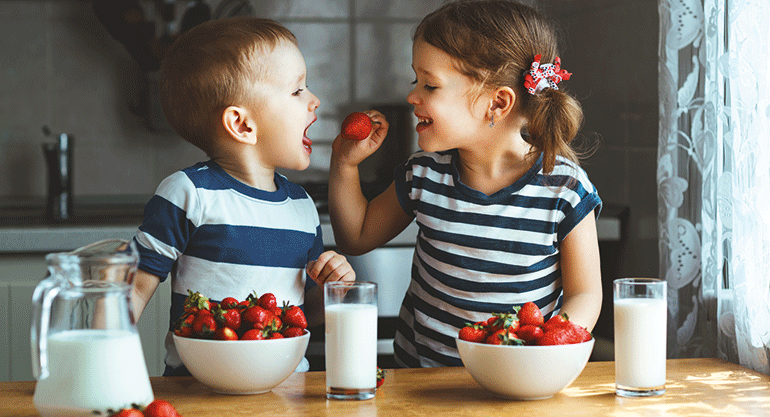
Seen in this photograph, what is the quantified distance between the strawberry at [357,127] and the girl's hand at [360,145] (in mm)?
17

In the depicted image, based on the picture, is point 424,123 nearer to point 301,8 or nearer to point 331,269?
point 331,269

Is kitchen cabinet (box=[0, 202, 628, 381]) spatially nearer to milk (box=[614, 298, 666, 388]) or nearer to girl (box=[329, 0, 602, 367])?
girl (box=[329, 0, 602, 367])

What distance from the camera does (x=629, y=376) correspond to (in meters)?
0.89

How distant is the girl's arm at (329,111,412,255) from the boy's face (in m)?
0.12

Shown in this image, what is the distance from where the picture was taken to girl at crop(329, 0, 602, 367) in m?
1.19

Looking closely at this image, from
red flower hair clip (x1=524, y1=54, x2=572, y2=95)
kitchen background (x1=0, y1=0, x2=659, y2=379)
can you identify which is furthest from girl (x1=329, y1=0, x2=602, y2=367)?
kitchen background (x1=0, y1=0, x2=659, y2=379)

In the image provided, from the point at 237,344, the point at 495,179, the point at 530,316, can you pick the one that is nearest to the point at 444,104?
the point at 495,179

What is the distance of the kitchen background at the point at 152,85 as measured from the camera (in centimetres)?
217

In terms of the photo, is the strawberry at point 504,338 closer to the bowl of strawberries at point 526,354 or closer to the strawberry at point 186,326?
the bowl of strawberries at point 526,354

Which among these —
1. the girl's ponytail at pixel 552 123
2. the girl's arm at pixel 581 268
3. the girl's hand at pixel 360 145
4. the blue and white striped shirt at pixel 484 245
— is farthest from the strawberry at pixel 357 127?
the girl's arm at pixel 581 268

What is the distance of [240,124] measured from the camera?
118cm

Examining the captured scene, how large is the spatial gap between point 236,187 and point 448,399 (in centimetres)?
48

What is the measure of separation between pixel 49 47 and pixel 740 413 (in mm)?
2240

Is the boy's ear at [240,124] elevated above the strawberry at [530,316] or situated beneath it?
elevated above
